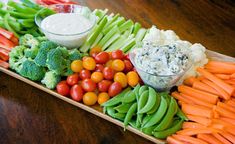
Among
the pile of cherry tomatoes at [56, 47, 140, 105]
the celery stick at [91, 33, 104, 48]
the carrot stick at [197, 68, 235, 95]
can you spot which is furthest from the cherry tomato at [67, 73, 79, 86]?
the carrot stick at [197, 68, 235, 95]

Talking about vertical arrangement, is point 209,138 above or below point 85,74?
above

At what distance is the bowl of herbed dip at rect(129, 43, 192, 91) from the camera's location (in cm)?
163

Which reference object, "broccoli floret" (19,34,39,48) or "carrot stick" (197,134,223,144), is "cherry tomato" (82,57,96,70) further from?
"carrot stick" (197,134,223,144)

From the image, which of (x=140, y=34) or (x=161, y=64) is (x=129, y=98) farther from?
(x=140, y=34)

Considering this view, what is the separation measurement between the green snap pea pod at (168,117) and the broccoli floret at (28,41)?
0.79 m

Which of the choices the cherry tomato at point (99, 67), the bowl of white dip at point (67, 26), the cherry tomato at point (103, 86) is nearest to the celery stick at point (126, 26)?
the bowl of white dip at point (67, 26)

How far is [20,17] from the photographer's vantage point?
2.10 metres

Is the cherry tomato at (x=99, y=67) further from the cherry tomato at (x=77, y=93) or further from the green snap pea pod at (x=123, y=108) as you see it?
the green snap pea pod at (x=123, y=108)

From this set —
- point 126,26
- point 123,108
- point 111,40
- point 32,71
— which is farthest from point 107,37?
point 123,108

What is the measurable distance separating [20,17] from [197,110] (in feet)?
3.71

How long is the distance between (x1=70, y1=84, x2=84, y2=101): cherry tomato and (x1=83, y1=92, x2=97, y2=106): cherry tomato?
0.07 feet

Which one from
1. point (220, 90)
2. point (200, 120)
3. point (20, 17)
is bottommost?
point (20, 17)

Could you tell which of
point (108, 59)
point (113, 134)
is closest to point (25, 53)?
point (108, 59)

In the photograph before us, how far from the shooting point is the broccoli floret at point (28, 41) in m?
1.93
